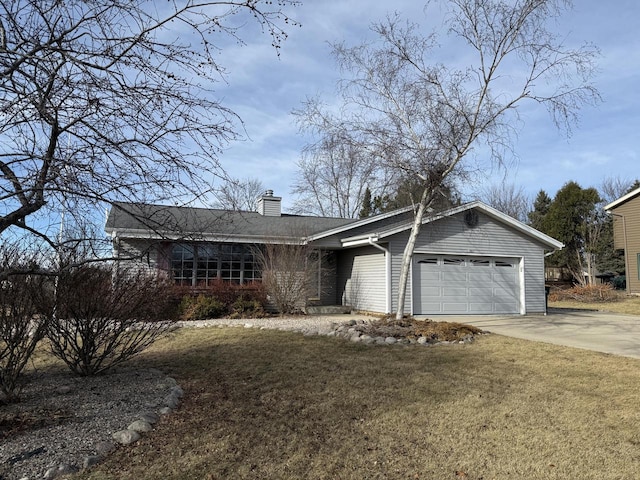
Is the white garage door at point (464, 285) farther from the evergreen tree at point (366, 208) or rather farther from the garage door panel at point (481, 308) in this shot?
the evergreen tree at point (366, 208)

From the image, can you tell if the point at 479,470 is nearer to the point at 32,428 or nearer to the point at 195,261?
the point at 32,428

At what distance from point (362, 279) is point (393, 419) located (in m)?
11.6

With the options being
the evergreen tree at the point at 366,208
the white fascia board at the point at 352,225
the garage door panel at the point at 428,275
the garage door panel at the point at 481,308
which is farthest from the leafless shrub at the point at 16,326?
the evergreen tree at the point at 366,208

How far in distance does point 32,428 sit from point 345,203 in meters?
30.5

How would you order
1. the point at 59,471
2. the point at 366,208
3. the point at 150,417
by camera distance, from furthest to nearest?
the point at 366,208 < the point at 150,417 < the point at 59,471

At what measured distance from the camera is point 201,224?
4.23m

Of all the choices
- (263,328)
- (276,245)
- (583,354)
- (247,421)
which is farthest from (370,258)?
(247,421)

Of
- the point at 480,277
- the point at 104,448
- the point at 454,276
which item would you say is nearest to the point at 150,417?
the point at 104,448

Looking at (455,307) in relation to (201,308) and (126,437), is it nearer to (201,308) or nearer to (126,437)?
(201,308)

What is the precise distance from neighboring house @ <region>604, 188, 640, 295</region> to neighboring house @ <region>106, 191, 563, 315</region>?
412 inches

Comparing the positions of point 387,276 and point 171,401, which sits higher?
point 387,276

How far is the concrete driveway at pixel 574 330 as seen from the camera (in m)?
9.06

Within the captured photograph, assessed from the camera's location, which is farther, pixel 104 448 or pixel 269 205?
pixel 269 205

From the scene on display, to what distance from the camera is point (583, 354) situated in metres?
8.02
